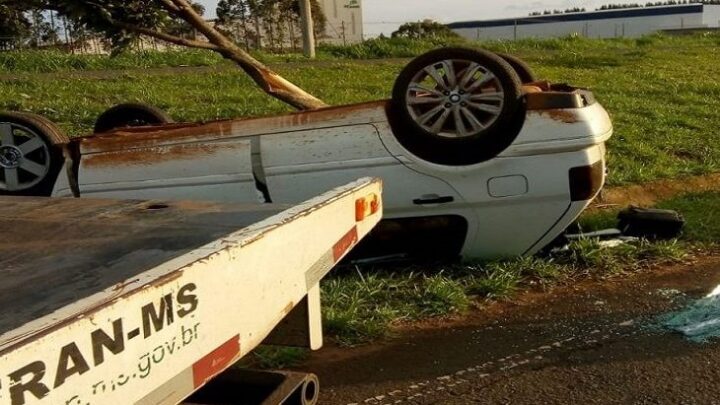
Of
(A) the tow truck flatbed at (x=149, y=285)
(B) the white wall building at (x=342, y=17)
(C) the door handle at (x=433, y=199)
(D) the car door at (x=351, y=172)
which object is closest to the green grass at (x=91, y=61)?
(D) the car door at (x=351, y=172)

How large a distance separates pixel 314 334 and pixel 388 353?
1.55m

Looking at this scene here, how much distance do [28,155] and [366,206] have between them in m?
3.15

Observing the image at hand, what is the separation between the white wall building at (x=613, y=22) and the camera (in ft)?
188

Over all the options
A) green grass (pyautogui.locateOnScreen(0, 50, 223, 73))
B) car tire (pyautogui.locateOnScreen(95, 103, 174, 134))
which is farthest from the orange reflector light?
green grass (pyautogui.locateOnScreen(0, 50, 223, 73))

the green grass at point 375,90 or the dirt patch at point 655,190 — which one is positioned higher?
the green grass at point 375,90

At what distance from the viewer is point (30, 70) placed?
Answer: 13.9m

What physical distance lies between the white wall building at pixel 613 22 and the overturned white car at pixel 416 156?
51.8 metres

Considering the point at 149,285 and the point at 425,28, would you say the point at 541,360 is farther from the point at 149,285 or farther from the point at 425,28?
the point at 425,28

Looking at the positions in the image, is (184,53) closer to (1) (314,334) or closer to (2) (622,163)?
(2) (622,163)

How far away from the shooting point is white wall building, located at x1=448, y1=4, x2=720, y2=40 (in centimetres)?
5744

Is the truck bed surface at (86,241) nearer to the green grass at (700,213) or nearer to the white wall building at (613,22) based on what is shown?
the green grass at (700,213)

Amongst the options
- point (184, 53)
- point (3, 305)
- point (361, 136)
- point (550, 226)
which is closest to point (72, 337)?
point (3, 305)

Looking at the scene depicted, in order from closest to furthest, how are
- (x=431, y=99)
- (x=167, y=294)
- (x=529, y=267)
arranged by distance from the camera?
(x=167, y=294), (x=431, y=99), (x=529, y=267)

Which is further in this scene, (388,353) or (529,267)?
(529,267)
